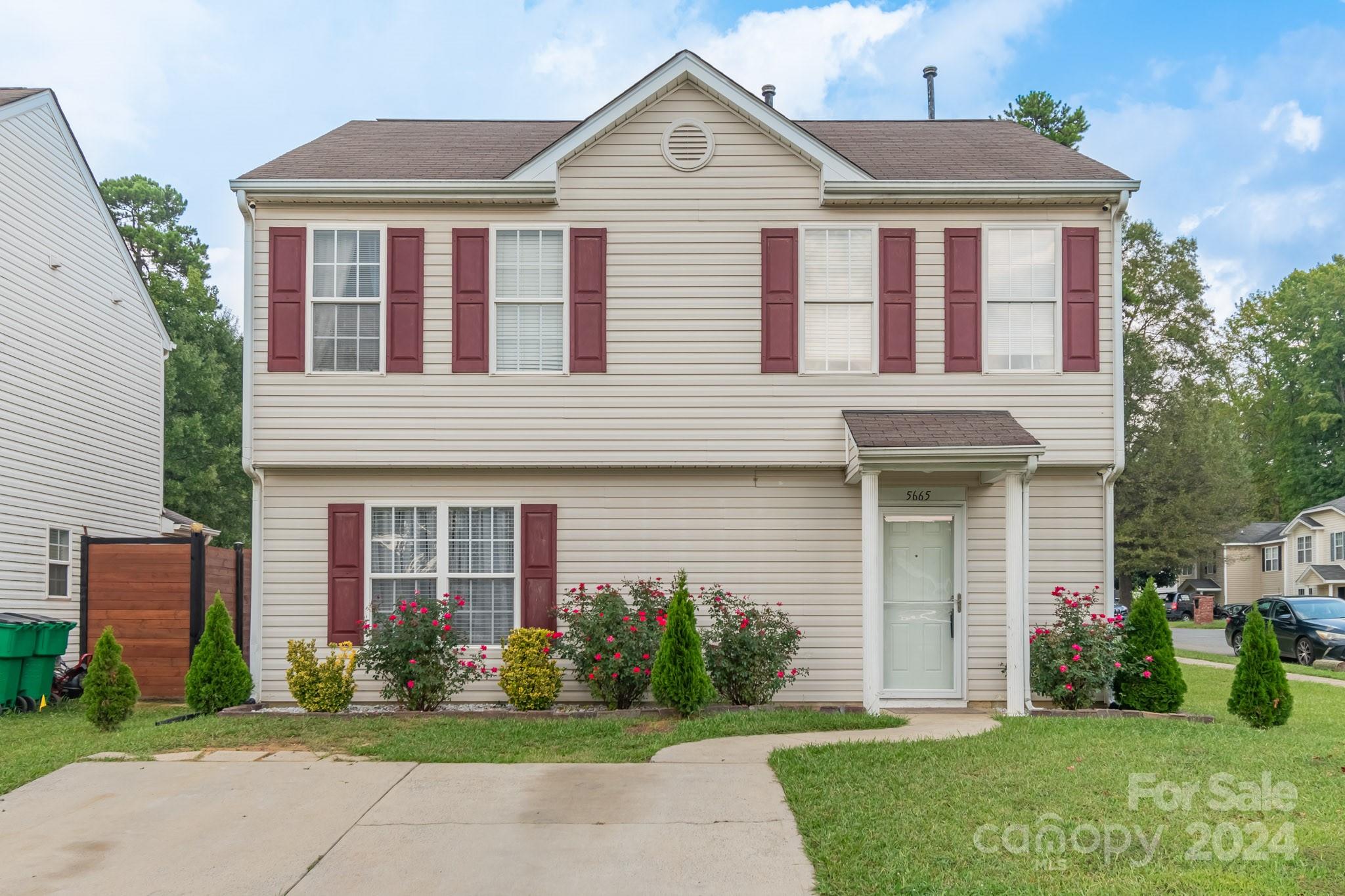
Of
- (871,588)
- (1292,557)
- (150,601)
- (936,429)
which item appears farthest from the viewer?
(1292,557)

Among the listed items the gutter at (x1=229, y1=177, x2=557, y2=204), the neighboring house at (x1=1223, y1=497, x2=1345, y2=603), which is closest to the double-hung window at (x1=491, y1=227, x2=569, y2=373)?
the gutter at (x1=229, y1=177, x2=557, y2=204)

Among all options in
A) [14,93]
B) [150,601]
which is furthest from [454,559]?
[14,93]

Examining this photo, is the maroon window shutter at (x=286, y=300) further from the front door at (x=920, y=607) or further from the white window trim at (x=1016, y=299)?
the white window trim at (x=1016, y=299)

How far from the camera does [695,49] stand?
11.0 meters

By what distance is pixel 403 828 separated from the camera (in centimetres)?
625

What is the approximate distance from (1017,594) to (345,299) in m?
7.43

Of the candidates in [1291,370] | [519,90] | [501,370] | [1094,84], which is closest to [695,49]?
[501,370]

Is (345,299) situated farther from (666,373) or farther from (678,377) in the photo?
(678,377)

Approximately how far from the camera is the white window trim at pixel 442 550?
11.0 m

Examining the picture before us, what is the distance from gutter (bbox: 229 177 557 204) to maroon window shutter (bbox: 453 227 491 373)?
383 mm

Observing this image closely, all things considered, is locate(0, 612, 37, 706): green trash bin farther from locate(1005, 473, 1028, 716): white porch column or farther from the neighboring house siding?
locate(1005, 473, 1028, 716): white porch column

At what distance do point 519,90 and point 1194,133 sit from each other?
23167 millimetres

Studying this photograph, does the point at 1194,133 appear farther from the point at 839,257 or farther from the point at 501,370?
the point at 501,370

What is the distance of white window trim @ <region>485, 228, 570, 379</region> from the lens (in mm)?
11000
